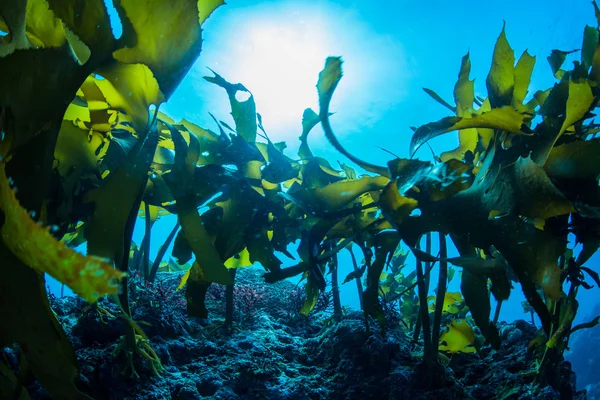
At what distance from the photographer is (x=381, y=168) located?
4.34 ft

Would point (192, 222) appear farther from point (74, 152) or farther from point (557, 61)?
point (557, 61)

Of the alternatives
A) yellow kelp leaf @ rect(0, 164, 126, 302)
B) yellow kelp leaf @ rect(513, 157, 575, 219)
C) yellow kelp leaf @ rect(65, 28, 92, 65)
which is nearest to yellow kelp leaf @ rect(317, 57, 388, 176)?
yellow kelp leaf @ rect(513, 157, 575, 219)

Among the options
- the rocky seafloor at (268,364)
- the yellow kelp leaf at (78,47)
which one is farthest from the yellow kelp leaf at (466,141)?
the yellow kelp leaf at (78,47)

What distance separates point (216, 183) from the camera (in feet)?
4.89

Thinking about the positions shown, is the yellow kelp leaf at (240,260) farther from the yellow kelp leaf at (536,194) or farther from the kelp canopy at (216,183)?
the yellow kelp leaf at (536,194)

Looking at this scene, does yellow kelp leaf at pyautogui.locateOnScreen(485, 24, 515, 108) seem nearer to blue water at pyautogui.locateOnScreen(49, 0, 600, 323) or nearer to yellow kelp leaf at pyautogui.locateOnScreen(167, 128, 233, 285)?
yellow kelp leaf at pyautogui.locateOnScreen(167, 128, 233, 285)

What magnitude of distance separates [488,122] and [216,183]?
116 centimetres

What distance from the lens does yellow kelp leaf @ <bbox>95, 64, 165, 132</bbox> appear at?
101 centimetres

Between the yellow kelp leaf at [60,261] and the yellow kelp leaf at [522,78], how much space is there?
5.11ft

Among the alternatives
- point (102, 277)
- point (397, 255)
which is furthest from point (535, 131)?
point (397, 255)

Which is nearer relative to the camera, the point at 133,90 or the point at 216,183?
the point at 133,90

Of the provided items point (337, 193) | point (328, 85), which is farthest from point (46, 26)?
point (337, 193)

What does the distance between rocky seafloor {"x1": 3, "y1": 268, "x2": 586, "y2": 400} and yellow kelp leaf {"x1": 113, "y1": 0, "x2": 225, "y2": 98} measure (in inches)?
43.7

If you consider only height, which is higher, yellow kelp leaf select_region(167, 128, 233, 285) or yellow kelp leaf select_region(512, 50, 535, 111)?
yellow kelp leaf select_region(512, 50, 535, 111)
